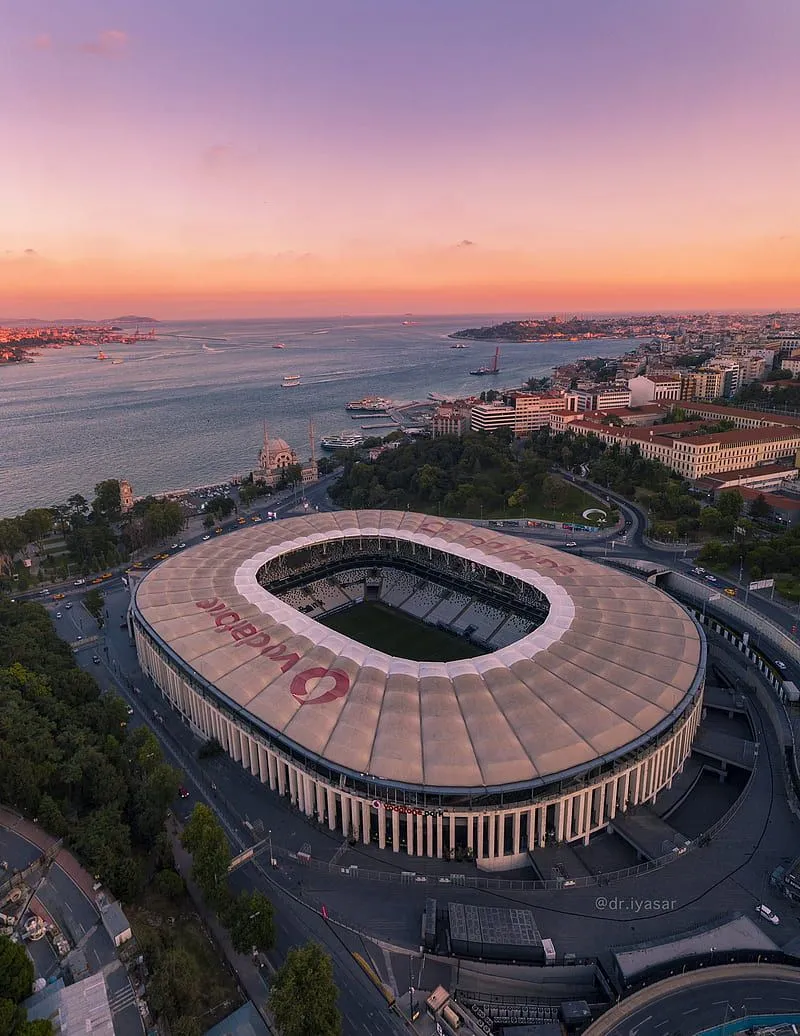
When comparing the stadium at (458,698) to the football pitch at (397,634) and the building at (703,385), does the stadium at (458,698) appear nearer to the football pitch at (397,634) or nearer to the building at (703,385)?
the football pitch at (397,634)

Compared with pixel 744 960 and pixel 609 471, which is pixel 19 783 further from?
pixel 609 471

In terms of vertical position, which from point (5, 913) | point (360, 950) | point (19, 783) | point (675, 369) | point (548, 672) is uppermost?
point (675, 369)

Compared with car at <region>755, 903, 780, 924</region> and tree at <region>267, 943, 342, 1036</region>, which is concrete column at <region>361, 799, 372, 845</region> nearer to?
tree at <region>267, 943, 342, 1036</region>

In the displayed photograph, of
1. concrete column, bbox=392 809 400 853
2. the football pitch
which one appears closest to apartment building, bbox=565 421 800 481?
the football pitch

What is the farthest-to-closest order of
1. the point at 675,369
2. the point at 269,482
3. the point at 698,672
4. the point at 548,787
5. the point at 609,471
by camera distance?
1. the point at 675,369
2. the point at 269,482
3. the point at 609,471
4. the point at 698,672
5. the point at 548,787

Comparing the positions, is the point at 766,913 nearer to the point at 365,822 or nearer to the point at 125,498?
the point at 365,822

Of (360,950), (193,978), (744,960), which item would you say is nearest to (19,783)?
(193,978)
